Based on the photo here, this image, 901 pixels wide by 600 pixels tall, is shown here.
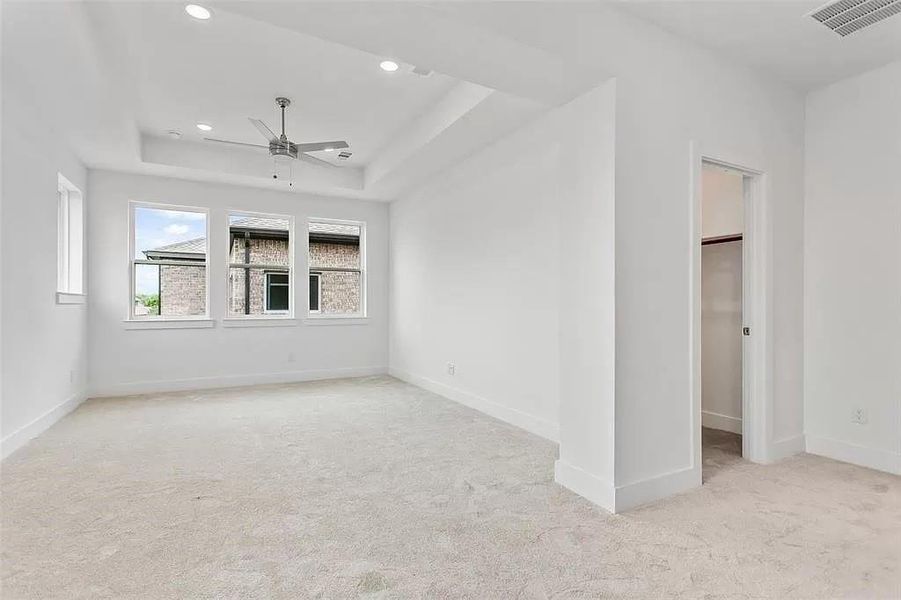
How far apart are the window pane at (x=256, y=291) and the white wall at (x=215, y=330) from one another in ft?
0.86

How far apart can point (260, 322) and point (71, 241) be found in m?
2.22

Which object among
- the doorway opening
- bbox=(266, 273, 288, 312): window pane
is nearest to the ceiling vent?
the doorway opening

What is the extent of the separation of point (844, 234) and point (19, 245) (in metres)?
6.15

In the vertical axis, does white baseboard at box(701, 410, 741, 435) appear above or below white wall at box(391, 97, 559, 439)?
below

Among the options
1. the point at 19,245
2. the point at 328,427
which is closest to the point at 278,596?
the point at 328,427

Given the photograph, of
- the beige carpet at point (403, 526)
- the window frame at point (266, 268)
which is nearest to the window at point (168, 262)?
the window frame at point (266, 268)

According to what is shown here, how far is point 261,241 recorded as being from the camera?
6.90 meters

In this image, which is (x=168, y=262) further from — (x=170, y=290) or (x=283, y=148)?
(x=283, y=148)

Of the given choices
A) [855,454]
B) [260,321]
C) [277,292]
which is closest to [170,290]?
[260,321]

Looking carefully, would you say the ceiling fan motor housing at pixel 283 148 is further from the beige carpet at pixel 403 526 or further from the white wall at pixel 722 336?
the white wall at pixel 722 336

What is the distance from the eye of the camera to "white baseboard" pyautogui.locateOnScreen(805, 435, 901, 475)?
3.13 meters

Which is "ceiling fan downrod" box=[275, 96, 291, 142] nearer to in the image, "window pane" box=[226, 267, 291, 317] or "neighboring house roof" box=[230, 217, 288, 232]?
"neighboring house roof" box=[230, 217, 288, 232]

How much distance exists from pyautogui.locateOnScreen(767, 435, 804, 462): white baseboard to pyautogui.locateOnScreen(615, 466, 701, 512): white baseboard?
35.0 inches

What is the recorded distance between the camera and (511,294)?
4480 millimetres
